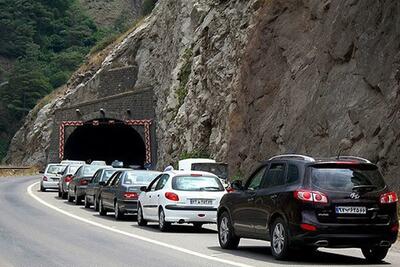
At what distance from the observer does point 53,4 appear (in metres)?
153

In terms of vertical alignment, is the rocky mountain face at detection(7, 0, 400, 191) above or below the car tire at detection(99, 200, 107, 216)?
above

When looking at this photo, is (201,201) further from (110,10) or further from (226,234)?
(110,10)

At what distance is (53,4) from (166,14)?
299 ft

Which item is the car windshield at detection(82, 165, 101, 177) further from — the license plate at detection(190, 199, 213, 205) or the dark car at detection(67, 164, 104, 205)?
the license plate at detection(190, 199, 213, 205)

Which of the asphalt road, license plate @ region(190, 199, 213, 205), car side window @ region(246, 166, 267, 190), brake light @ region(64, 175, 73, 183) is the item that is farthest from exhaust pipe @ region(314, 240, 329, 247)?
brake light @ region(64, 175, 73, 183)

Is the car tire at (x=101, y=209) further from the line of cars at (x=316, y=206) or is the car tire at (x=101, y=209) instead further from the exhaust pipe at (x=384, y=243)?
the exhaust pipe at (x=384, y=243)

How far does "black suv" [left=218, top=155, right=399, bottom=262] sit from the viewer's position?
1323cm

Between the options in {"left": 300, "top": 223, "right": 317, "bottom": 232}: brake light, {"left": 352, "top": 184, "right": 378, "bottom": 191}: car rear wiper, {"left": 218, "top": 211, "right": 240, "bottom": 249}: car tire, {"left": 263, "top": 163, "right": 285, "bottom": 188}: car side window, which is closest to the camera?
{"left": 300, "top": 223, "right": 317, "bottom": 232}: brake light

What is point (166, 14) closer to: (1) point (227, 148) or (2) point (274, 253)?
(1) point (227, 148)

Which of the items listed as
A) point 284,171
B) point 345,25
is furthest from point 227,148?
point 284,171

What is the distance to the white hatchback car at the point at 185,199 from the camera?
789 inches

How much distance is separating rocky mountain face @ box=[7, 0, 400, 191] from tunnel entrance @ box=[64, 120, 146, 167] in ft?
38.7

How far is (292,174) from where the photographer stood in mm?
13875

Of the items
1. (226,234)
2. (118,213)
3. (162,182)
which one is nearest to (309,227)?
(226,234)
